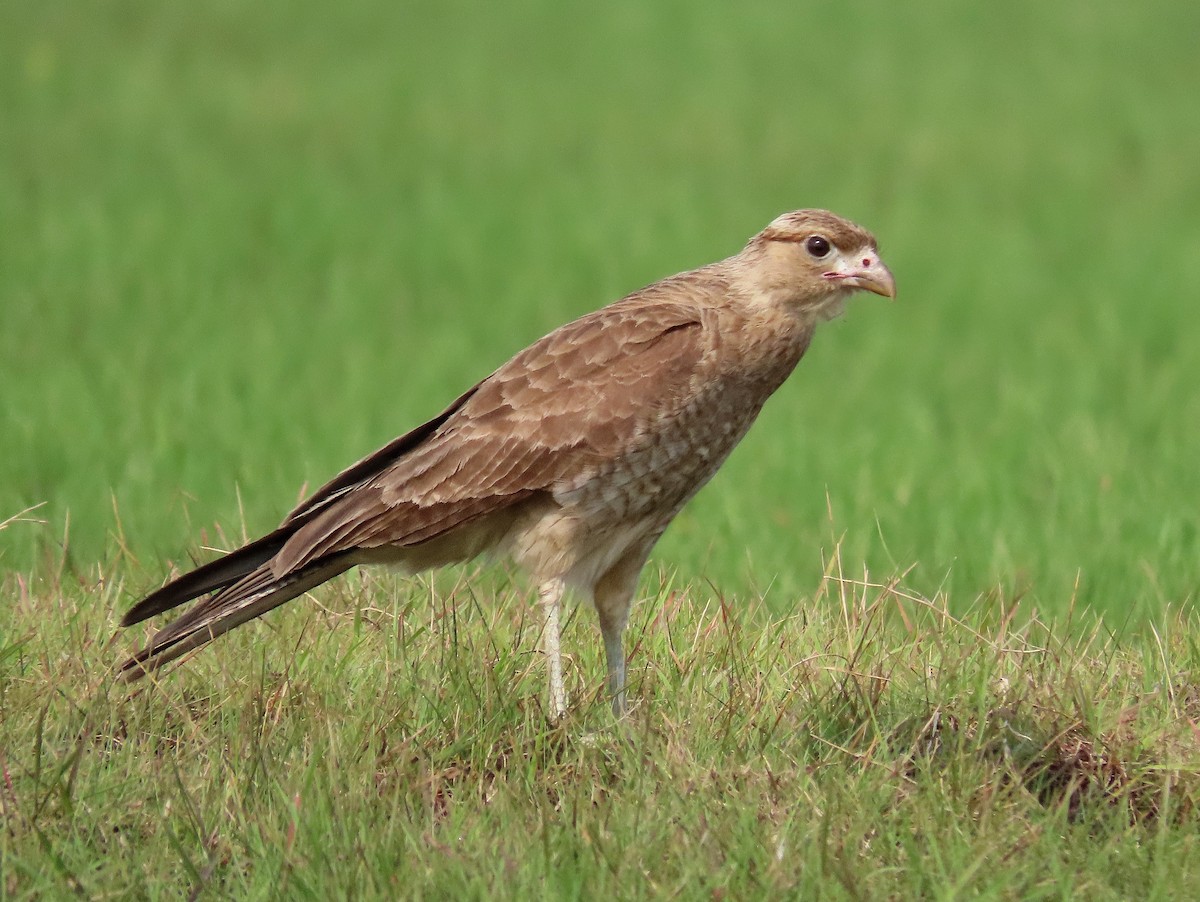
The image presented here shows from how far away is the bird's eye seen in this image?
4.81 m

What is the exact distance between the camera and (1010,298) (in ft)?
38.7

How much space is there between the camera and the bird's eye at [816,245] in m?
4.81

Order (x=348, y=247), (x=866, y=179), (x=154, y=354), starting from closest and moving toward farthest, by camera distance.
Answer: (x=154, y=354) → (x=348, y=247) → (x=866, y=179)

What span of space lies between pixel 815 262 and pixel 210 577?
1.89 m

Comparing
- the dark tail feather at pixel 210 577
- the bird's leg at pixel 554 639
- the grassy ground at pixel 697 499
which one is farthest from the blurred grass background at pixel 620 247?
the bird's leg at pixel 554 639

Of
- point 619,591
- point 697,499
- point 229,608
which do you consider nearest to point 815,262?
point 619,591

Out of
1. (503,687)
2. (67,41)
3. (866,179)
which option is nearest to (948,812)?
(503,687)

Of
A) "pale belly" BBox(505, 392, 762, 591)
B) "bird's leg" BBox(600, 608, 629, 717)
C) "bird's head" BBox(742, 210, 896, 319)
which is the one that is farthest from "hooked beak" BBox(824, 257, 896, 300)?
"bird's leg" BBox(600, 608, 629, 717)

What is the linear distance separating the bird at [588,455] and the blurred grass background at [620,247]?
3.52 feet

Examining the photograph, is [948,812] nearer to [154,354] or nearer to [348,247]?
[154,354]

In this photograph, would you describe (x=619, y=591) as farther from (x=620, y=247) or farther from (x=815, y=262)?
(x=620, y=247)

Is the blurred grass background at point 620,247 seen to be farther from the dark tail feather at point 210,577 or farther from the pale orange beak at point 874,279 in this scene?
the pale orange beak at point 874,279

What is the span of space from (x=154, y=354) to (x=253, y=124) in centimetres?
631

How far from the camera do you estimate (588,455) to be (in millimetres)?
4668
